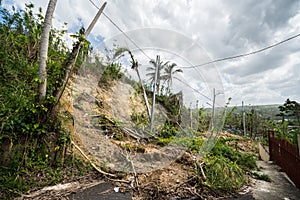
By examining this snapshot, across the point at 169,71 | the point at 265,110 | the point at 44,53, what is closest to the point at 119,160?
the point at 44,53

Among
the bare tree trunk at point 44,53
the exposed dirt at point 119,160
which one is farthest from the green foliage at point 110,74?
the bare tree trunk at point 44,53

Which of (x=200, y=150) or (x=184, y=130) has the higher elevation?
(x=184, y=130)

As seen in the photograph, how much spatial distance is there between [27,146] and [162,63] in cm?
408

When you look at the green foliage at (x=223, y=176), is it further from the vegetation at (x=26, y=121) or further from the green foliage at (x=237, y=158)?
the vegetation at (x=26, y=121)

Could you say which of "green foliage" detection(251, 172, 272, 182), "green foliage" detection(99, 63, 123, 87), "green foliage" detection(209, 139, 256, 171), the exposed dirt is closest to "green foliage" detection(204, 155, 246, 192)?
the exposed dirt

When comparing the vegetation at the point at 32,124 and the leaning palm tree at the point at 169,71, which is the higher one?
the leaning palm tree at the point at 169,71

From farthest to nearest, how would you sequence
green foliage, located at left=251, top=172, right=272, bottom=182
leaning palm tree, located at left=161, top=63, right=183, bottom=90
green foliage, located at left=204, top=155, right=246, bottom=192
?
leaning palm tree, located at left=161, top=63, right=183, bottom=90 → green foliage, located at left=251, top=172, right=272, bottom=182 → green foliage, located at left=204, top=155, right=246, bottom=192

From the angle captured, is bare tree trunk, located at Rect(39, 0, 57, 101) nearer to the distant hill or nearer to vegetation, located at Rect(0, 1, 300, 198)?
vegetation, located at Rect(0, 1, 300, 198)

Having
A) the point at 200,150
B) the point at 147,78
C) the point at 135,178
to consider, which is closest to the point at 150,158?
the point at 135,178

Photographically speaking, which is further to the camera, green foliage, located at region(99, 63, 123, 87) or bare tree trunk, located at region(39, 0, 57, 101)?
green foliage, located at region(99, 63, 123, 87)

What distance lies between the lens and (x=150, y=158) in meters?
3.65

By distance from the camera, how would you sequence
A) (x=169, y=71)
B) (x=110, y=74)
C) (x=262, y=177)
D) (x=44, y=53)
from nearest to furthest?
(x=44, y=53) < (x=262, y=177) < (x=169, y=71) < (x=110, y=74)

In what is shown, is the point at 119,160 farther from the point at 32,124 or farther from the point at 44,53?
the point at 44,53

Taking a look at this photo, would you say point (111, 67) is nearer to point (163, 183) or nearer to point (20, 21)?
point (20, 21)
